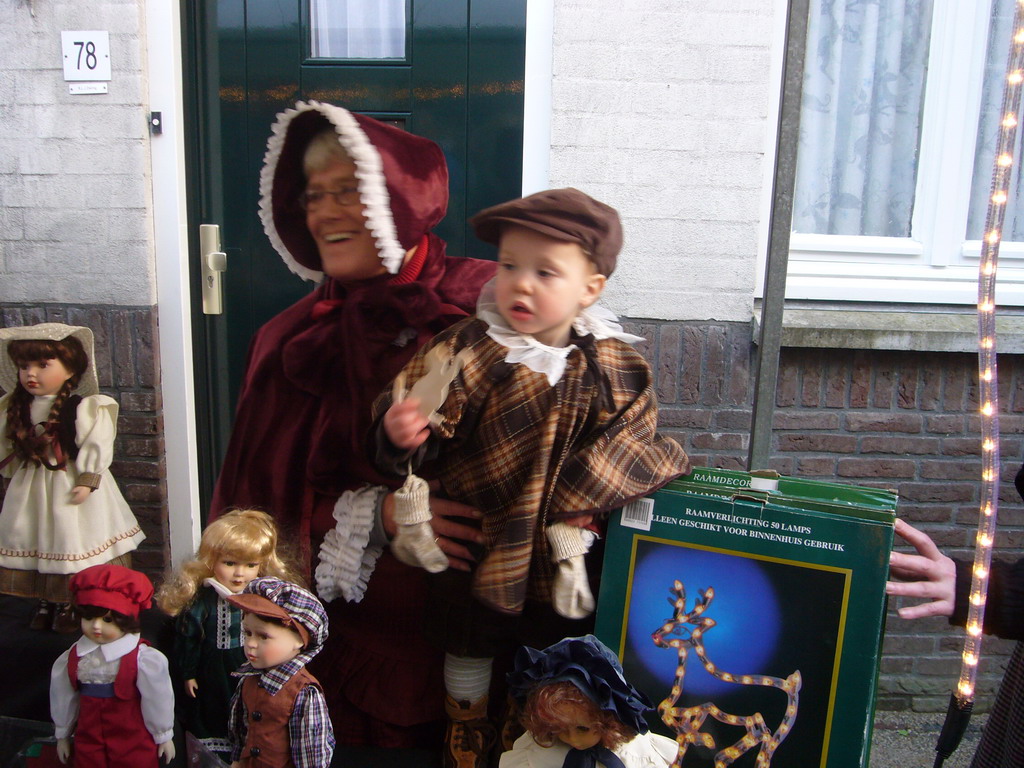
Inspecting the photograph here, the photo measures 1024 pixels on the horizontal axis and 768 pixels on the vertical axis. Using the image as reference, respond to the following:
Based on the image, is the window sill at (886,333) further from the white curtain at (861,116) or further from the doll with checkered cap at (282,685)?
the doll with checkered cap at (282,685)

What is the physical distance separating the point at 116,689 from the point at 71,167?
199 cm

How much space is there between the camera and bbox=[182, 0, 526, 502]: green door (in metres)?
2.58

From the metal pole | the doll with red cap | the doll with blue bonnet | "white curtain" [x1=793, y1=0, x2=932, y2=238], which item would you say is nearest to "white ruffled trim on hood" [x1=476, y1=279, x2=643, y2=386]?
the doll with blue bonnet

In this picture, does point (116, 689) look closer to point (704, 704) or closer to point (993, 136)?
point (704, 704)

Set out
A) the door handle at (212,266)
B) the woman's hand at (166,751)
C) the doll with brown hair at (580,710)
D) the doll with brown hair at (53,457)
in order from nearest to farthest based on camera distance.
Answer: the doll with brown hair at (580,710) → the woman's hand at (166,751) → the doll with brown hair at (53,457) → the door handle at (212,266)

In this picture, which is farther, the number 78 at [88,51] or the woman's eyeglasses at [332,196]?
the number 78 at [88,51]

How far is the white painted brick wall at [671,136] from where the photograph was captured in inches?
105

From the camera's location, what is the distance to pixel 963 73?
9.58 feet

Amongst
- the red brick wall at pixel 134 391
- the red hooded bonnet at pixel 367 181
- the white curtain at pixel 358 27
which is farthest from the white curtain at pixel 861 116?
the red brick wall at pixel 134 391

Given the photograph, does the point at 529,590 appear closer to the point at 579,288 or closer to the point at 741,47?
the point at 579,288

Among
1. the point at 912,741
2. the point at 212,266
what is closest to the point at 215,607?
the point at 212,266

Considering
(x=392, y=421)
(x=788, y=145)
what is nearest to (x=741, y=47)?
(x=788, y=145)

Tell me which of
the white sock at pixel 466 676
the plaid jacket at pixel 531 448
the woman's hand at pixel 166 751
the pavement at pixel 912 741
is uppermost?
the plaid jacket at pixel 531 448

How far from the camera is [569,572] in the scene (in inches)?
59.1
